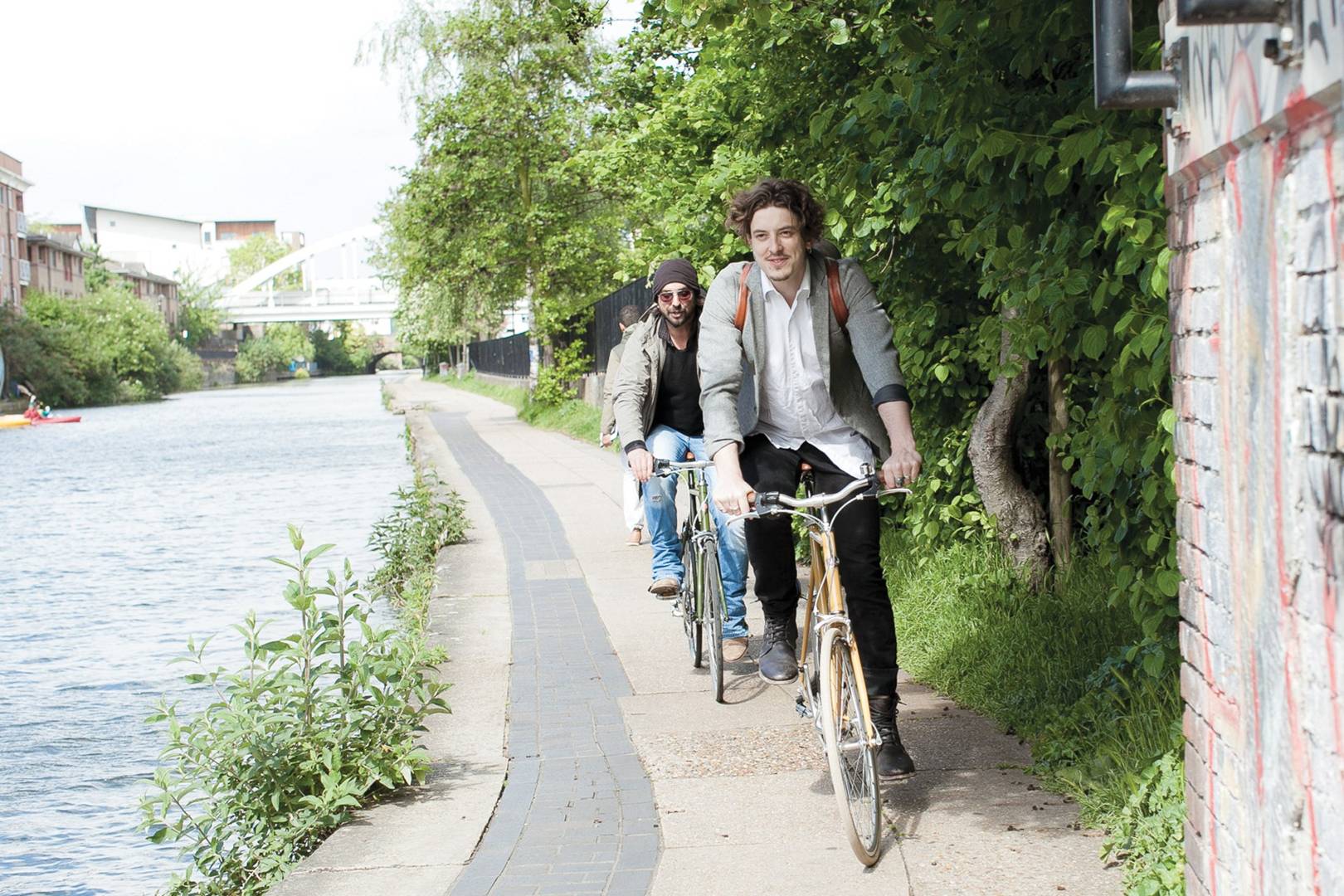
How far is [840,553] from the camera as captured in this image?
4738 millimetres

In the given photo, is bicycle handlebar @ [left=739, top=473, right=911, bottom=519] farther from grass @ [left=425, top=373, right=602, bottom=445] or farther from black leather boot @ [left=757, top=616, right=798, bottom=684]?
grass @ [left=425, top=373, right=602, bottom=445]

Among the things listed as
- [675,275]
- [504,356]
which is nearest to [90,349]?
[504,356]

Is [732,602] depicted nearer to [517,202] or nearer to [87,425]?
[517,202]

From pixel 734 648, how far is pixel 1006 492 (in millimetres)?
1388

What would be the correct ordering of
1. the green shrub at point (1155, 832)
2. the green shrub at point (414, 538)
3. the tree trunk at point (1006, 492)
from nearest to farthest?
the green shrub at point (1155, 832), the tree trunk at point (1006, 492), the green shrub at point (414, 538)

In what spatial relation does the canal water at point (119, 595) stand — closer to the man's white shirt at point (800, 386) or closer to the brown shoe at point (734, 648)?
the brown shoe at point (734, 648)

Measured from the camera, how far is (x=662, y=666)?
710 cm

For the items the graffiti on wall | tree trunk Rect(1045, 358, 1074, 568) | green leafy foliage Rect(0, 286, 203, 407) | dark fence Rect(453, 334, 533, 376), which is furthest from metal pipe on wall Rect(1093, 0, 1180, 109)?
green leafy foliage Rect(0, 286, 203, 407)

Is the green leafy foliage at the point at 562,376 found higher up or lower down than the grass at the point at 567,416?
higher up

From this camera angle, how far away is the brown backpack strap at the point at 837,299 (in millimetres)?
Answer: 4918

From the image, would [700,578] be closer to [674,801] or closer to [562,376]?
[674,801]

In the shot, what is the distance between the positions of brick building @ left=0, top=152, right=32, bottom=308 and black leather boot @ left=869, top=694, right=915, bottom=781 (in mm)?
83573

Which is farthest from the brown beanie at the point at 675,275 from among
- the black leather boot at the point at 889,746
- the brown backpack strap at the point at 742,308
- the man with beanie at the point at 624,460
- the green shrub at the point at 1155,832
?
the green shrub at the point at 1155,832

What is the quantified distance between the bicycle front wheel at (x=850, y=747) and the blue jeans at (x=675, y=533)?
1654 mm
